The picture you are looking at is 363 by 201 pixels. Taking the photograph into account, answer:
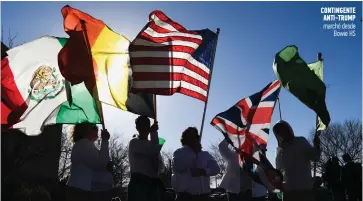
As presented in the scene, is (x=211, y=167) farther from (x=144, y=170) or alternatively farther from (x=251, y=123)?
(x=251, y=123)

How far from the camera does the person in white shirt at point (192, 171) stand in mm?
6797

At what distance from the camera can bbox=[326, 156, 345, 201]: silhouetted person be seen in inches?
548

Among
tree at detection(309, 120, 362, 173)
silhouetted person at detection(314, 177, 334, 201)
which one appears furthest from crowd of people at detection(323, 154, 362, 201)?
tree at detection(309, 120, 362, 173)

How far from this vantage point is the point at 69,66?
7.05 meters

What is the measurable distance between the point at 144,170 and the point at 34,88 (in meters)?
2.65

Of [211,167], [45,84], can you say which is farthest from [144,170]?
[45,84]

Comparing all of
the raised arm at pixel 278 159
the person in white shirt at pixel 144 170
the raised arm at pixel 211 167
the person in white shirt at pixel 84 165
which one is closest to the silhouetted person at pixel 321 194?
the raised arm at pixel 278 159

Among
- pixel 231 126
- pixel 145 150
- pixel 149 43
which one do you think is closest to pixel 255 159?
pixel 231 126

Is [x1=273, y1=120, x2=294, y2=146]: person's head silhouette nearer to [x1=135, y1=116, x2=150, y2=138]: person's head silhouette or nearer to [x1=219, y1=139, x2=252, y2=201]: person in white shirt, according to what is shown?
[x1=219, y1=139, x2=252, y2=201]: person in white shirt

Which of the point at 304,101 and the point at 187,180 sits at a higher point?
the point at 304,101

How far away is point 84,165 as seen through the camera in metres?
6.29

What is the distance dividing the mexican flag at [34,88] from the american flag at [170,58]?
3.46ft

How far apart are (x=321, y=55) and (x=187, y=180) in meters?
3.85

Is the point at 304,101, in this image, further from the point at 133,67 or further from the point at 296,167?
the point at 133,67
